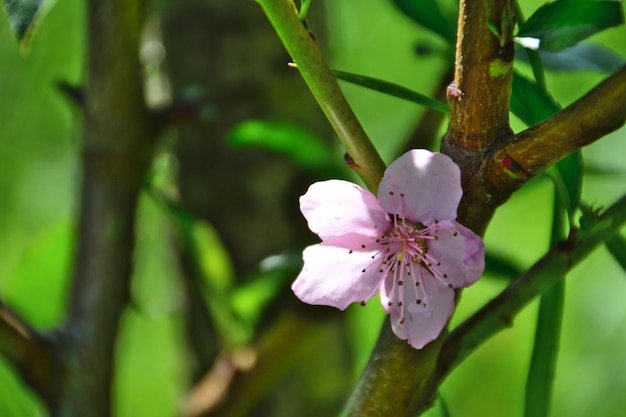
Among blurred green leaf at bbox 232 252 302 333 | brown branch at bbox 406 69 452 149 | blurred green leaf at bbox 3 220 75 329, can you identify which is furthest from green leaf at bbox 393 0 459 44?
blurred green leaf at bbox 3 220 75 329

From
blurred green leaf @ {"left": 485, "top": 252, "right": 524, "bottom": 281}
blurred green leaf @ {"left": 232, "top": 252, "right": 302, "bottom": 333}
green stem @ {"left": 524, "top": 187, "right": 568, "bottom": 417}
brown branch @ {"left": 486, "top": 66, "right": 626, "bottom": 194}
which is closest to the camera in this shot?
brown branch @ {"left": 486, "top": 66, "right": 626, "bottom": 194}

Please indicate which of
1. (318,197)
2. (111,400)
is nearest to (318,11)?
(111,400)

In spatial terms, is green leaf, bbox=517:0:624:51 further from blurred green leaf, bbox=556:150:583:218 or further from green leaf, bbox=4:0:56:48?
green leaf, bbox=4:0:56:48

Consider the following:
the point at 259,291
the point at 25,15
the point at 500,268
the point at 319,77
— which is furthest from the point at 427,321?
the point at 259,291

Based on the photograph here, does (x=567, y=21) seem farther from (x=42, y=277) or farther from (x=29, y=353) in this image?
(x=42, y=277)

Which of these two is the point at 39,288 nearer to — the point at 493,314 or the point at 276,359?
the point at 276,359

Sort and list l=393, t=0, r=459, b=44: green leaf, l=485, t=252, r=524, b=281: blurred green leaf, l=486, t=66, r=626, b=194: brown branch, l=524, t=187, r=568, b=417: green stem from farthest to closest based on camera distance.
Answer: l=485, t=252, r=524, b=281: blurred green leaf → l=393, t=0, r=459, b=44: green leaf → l=524, t=187, r=568, b=417: green stem → l=486, t=66, r=626, b=194: brown branch

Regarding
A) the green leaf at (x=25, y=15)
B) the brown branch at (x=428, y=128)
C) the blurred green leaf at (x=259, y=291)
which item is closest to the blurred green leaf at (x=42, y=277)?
the blurred green leaf at (x=259, y=291)
